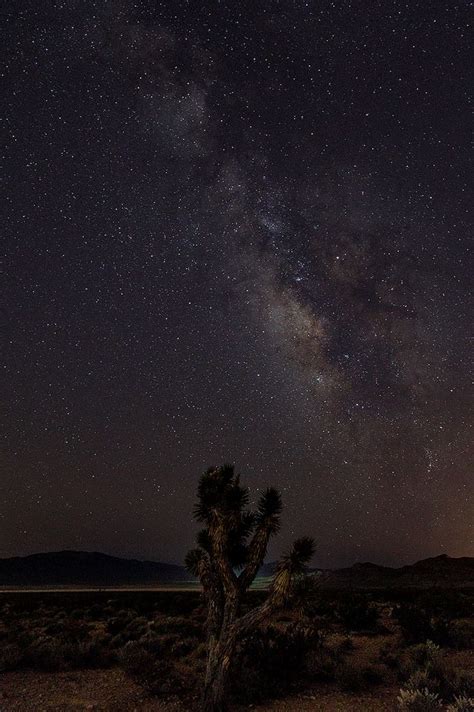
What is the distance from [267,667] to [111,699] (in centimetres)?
325

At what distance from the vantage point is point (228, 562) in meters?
9.66

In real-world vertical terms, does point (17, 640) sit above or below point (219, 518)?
below

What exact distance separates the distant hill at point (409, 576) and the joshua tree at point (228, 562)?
80.1 meters

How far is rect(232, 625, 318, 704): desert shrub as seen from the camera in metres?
9.73

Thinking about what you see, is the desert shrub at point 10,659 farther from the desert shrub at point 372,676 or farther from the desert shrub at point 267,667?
the desert shrub at point 372,676

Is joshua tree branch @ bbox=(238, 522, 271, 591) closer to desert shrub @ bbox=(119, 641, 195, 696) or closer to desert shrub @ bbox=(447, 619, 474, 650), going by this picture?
desert shrub @ bbox=(119, 641, 195, 696)

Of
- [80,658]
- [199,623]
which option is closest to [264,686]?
[80,658]

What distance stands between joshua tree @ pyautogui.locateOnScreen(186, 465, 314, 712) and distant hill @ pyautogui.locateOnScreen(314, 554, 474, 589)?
8006cm

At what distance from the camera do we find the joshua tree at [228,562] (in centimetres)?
883

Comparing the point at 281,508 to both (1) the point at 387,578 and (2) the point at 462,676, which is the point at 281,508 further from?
(1) the point at 387,578

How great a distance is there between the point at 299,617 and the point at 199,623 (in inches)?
175

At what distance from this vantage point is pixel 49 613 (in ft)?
88.3

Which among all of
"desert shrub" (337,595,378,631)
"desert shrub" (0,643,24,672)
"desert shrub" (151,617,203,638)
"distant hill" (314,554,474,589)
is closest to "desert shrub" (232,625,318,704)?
"desert shrub" (0,643,24,672)

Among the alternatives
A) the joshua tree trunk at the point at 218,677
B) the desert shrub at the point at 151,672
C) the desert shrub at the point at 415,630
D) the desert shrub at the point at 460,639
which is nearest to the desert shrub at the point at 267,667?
the joshua tree trunk at the point at 218,677
